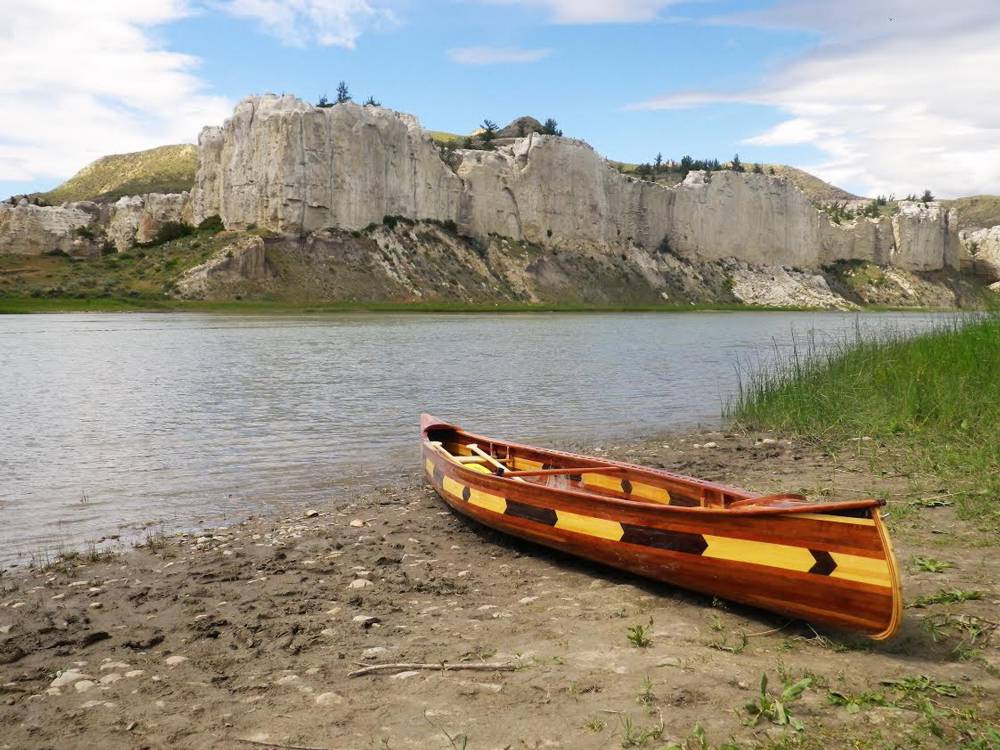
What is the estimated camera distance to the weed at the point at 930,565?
6.34 metres

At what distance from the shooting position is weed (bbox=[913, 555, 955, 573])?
634cm

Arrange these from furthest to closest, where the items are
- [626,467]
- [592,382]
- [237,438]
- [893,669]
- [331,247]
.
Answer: [331,247]
[592,382]
[237,438]
[626,467]
[893,669]

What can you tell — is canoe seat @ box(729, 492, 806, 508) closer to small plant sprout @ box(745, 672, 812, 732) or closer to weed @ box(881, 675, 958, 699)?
weed @ box(881, 675, 958, 699)

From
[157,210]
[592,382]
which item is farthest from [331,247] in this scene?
[592,382]

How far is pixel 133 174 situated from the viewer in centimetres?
12306

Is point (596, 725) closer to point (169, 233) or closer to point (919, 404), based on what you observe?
point (919, 404)

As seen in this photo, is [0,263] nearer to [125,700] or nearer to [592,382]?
[592,382]

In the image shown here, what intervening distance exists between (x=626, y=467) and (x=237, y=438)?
27.7 feet

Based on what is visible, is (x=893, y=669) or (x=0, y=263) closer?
(x=893, y=669)

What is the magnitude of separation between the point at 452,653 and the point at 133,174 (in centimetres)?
13099

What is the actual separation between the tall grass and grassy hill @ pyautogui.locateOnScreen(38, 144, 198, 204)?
105772 mm

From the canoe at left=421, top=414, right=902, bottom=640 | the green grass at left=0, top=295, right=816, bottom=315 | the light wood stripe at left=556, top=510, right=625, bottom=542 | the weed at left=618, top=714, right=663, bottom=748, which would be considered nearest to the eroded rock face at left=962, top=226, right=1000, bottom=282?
the green grass at left=0, top=295, right=816, bottom=315

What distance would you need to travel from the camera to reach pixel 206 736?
446 centimetres

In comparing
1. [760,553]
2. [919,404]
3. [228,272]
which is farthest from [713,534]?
[228,272]
